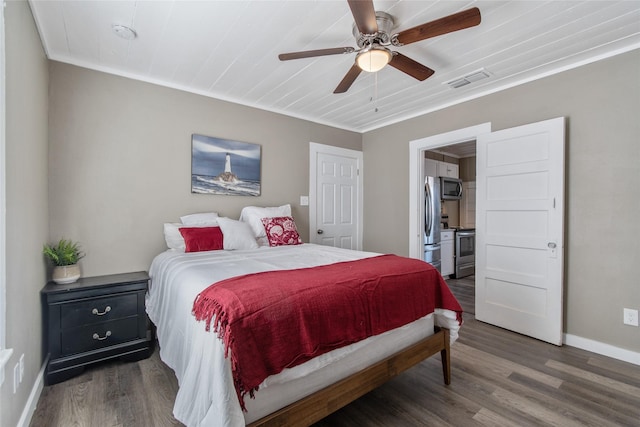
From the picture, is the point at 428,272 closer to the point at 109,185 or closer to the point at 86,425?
the point at 86,425

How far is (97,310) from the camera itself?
2.25m

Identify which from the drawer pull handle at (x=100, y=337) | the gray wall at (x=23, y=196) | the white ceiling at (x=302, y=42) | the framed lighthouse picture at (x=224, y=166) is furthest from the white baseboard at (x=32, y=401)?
the white ceiling at (x=302, y=42)

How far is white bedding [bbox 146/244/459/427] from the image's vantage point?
115 cm

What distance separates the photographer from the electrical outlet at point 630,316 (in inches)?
93.0

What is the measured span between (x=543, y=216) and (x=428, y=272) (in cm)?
160

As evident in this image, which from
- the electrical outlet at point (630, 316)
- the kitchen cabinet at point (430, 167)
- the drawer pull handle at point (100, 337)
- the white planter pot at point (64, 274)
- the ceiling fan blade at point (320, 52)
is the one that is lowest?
the drawer pull handle at point (100, 337)

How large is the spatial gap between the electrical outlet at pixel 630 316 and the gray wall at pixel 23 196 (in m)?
4.02

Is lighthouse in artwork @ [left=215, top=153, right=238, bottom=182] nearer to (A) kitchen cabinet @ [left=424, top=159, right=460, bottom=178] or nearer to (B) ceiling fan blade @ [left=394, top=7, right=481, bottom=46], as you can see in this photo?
(B) ceiling fan blade @ [left=394, top=7, right=481, bottom=46]

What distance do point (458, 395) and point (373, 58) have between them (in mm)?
2289

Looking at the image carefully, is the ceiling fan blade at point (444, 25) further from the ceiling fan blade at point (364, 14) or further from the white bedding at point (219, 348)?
the white bedding at point (219, 348)

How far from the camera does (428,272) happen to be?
2.04 metres

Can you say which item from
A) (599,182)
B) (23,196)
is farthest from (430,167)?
(23,196)

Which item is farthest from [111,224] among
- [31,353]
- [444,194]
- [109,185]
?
[444,194]

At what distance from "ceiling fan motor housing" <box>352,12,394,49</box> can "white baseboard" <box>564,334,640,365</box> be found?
9.86ft
